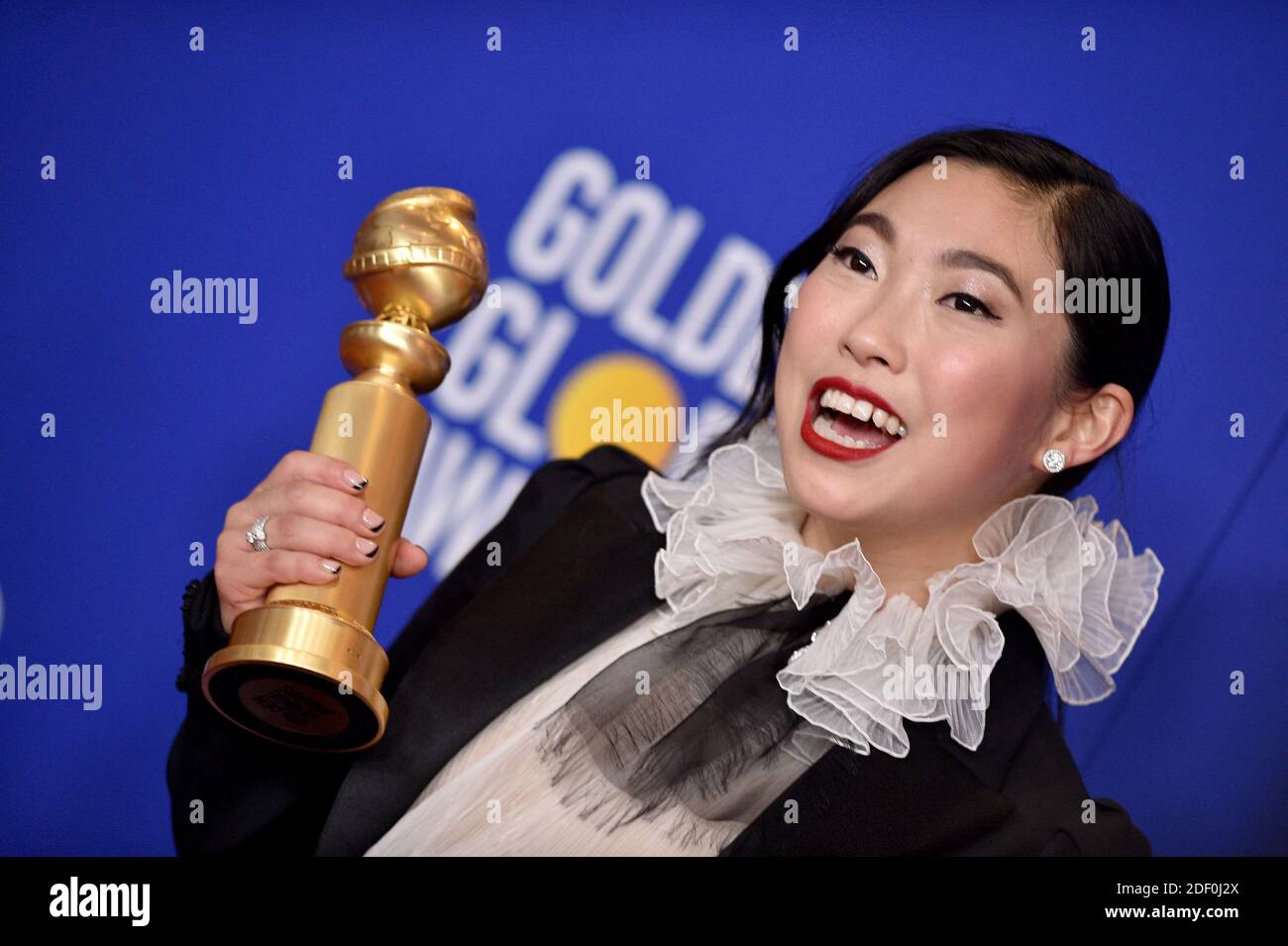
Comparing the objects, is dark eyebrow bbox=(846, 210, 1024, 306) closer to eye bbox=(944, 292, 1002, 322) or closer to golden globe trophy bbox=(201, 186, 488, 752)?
eye bbox=(944, 292, 1002, 322)

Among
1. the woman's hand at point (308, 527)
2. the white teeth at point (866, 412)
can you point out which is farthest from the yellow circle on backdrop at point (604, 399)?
the woman's hand at point (308, 527)

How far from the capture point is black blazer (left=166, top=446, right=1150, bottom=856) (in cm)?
133

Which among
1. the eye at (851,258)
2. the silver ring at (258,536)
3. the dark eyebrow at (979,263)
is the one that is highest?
the eye at (851,258)

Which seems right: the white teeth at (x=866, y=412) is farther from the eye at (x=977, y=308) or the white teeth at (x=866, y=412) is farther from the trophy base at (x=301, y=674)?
the trophy base at (x=301, y=674)

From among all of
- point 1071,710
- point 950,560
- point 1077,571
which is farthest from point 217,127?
point 1071,710

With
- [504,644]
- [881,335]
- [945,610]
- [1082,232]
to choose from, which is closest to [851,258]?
[881,335]

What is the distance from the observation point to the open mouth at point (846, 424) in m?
1.38

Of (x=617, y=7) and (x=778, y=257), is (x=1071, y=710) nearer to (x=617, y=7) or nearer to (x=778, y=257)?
(x=778, y=257)

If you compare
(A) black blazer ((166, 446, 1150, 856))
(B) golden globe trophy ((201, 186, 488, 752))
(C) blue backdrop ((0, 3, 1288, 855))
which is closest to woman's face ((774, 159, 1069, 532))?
(A) black blazer ((166, 446, 1150, 856))

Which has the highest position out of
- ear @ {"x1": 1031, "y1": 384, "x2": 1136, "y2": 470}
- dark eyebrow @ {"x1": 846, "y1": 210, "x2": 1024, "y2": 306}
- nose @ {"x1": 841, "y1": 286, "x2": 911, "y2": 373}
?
dark eyebrow @ {"x1": 846, "y1": 210, "x2": 1024, "y2": 306}

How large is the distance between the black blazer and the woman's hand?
0.12 m

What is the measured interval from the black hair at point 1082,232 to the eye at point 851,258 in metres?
0.05

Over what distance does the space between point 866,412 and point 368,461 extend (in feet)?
1.68

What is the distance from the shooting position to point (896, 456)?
1.38m
